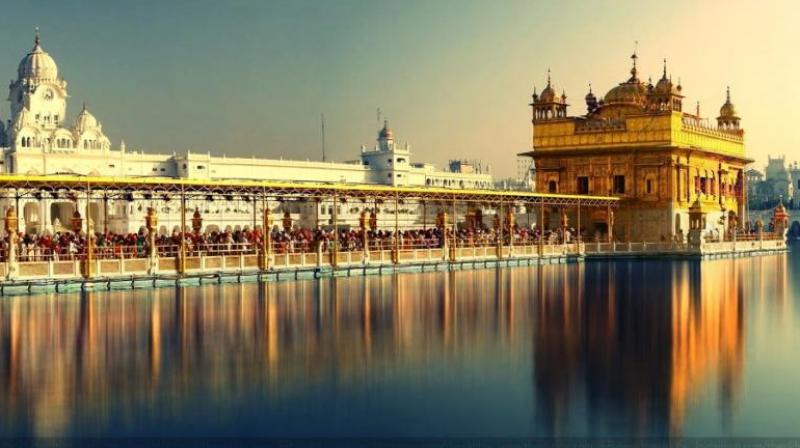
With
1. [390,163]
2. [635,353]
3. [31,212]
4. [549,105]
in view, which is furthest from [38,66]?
[635,353]

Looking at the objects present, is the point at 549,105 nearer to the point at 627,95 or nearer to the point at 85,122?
the point at 627,95

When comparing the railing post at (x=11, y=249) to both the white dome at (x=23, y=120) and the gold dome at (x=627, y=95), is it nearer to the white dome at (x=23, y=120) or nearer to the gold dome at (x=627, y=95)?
the gold dome at (x=627, y=95)

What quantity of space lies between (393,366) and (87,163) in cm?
11566

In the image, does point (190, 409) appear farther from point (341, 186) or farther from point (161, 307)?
point (341, 186)

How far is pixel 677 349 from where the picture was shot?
21797 millimetres

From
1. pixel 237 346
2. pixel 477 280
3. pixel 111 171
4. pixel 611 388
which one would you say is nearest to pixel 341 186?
pixel 477 280

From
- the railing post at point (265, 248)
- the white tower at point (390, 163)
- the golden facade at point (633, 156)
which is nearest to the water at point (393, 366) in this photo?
the railing post at point (265, 248)

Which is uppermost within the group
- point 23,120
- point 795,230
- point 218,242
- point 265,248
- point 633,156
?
point 23,120

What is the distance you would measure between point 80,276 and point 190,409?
21.0 m

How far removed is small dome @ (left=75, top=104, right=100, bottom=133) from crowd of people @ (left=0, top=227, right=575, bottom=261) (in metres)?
85.6

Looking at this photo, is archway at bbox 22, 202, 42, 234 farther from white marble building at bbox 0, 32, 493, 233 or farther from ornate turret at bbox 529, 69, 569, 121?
ornate turret at bbox 529, 69, 569, 121

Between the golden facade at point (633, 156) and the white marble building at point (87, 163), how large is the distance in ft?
171

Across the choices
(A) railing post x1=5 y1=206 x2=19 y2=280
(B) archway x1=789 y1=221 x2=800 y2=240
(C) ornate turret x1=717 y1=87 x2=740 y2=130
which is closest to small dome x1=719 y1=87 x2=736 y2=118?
(C) ornate turret x1=717 y1=87 x2=740 y2=130

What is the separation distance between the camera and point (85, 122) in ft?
444
